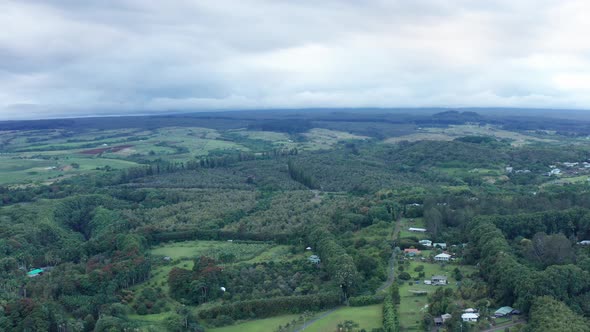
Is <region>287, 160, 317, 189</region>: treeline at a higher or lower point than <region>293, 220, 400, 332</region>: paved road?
higher

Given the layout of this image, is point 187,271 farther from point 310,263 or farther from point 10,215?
point 10,215

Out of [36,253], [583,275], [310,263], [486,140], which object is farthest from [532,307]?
[486,140]

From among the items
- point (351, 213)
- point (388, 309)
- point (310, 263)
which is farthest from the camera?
point (351, 213)

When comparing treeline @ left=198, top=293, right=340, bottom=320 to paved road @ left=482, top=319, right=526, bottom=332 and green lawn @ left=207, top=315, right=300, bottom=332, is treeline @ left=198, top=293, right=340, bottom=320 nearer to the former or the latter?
green lawn @ left=207, top=315, right=300, bottom=332

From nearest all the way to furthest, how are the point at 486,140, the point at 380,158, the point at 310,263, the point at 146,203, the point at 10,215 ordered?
the point at 310,263, the point at 10,215, the point at 146,203, the point at 380,158, the point at 486,140

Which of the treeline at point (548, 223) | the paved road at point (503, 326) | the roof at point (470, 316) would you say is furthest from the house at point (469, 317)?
the treeline at point (548, 223)

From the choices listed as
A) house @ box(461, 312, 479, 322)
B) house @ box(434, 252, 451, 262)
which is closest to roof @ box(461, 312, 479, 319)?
house @ box(461, 312, 479, 322)
